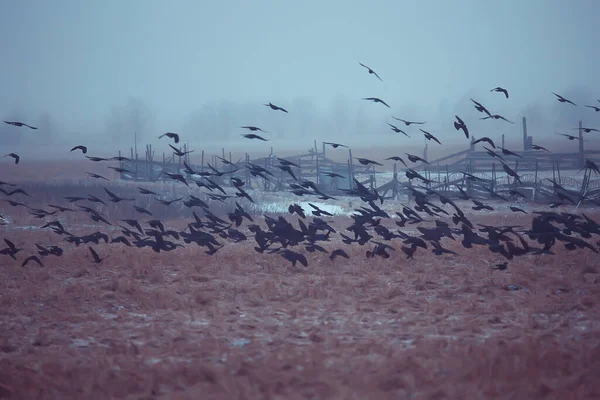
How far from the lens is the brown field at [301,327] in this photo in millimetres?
5293

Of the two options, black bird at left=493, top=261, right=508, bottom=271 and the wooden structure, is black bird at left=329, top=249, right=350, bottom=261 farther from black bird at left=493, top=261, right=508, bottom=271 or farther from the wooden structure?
the wooden structure

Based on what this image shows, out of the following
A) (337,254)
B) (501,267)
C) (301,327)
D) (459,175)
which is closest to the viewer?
(301,327)

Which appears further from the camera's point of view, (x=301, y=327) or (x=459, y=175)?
(x=459, y=175)

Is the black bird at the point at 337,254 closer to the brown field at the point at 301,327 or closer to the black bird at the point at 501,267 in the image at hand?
the brown field at the point at 301,327

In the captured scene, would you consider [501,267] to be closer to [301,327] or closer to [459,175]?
[301,327]

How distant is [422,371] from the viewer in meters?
5.49

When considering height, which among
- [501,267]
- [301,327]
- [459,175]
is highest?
[459,175]

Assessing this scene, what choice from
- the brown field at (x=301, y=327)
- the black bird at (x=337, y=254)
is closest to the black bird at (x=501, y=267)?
the brown field at (x=301, y=327)

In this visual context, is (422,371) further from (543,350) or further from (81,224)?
(81,224)

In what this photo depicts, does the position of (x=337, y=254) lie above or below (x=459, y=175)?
below

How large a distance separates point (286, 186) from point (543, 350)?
35236mm

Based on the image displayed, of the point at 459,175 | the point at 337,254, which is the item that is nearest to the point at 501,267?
the point at 337,254

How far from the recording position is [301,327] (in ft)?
24.1

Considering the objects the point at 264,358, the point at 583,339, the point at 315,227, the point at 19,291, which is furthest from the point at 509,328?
the point at 19,291
